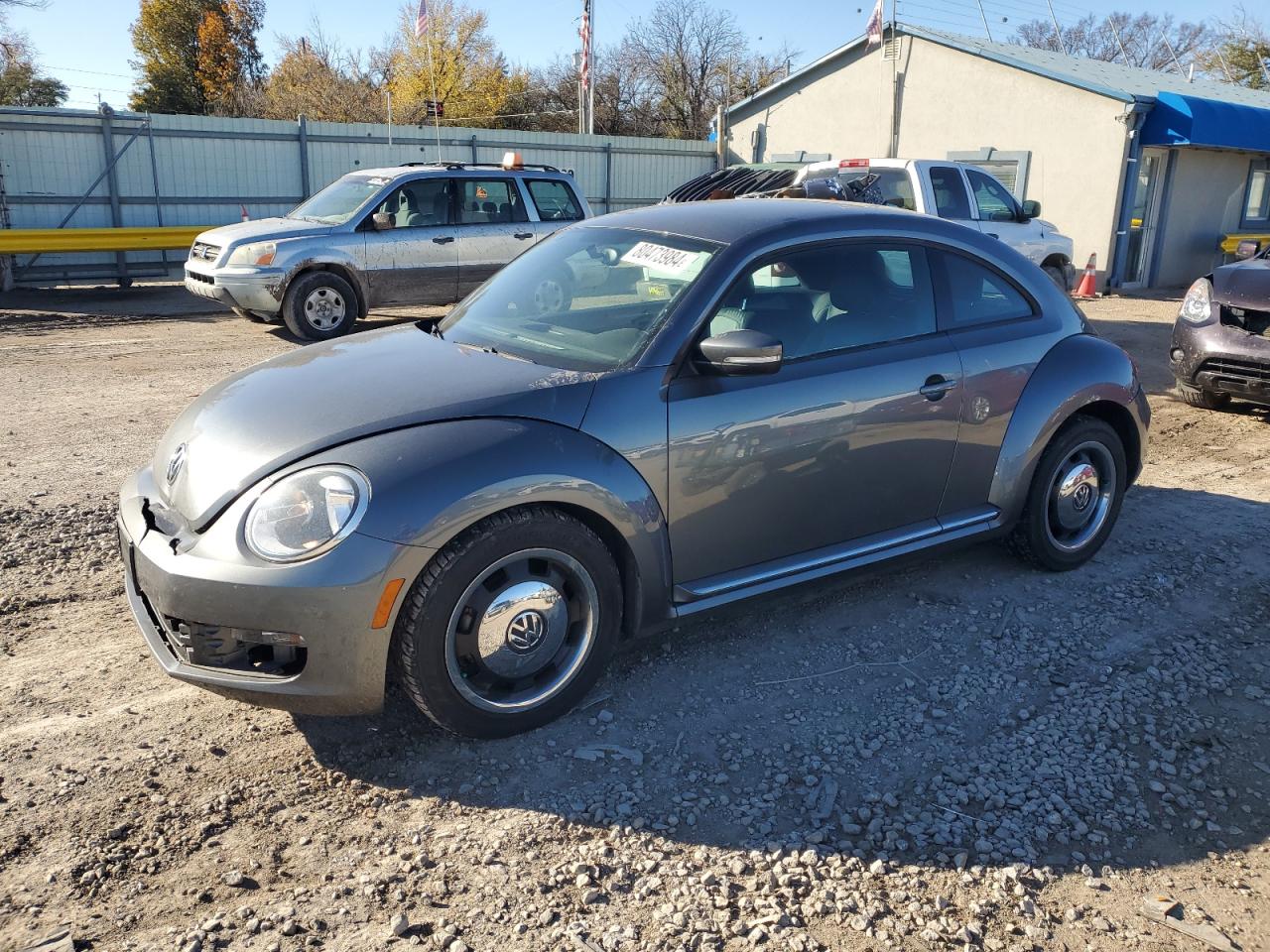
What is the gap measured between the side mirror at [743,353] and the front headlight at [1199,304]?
609cm

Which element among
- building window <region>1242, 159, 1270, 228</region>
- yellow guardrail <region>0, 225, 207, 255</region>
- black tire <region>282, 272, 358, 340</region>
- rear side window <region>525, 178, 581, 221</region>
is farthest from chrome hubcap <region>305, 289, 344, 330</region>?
building window <region>1242, 159, 1270, 228</region>

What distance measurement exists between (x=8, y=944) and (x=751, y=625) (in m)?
2.76

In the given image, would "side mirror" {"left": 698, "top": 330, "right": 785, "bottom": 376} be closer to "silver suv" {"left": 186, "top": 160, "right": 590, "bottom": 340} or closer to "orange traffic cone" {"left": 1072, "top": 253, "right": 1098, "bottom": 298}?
"silver suv" {"left": 186, "top": 160, "right": 590, "bottom": 340}

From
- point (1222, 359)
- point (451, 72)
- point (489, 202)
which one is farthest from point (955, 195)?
point (451, 72)

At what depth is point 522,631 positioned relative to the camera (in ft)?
10.9

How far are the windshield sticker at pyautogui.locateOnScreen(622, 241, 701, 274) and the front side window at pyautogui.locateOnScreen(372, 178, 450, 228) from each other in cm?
802

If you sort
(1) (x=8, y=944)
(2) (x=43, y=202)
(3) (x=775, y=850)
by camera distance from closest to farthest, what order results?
(1) (x=8, y=944), (3) (x=775, y=850), (2) (x=43, y=202)

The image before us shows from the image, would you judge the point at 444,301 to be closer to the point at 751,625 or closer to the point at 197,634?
the point at 751,625

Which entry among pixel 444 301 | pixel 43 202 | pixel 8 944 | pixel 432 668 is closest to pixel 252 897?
pixel 8 944

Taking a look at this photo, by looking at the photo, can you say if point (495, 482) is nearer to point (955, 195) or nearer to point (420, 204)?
point (420, 204)

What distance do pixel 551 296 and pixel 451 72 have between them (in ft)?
→ 131

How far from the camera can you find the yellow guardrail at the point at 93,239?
14.4 metres

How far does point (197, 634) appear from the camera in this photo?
3.06m

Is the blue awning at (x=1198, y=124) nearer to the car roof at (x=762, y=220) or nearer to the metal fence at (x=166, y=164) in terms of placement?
the metal fence at (x=166, y=164)
